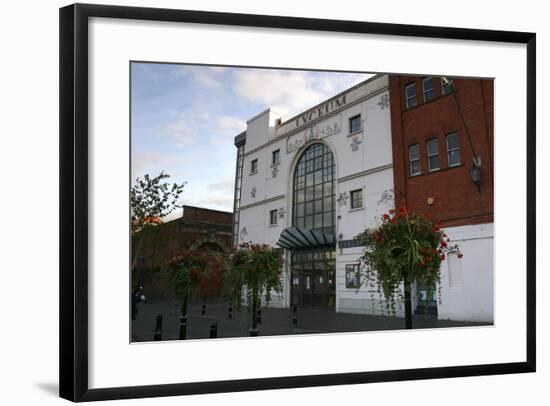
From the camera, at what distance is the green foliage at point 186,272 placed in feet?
30.2

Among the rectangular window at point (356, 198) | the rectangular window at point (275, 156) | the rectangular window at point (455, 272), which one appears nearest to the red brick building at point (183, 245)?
the rectangular window at point (455, 272)

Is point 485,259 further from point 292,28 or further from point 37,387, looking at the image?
point 37,387

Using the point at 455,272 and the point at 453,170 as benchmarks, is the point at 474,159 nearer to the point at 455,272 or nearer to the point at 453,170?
the point at 453,170

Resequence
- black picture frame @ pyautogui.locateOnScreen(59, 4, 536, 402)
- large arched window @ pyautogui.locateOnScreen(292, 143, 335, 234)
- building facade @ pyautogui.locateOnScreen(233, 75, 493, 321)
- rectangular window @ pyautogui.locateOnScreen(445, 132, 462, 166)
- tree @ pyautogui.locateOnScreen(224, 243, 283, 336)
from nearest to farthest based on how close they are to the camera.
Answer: black picture frame @ pyautogui.locateOnScreen(59, 4, 536, 402) < tree @ pyautogui.locateOnScreen(224, 243, 283, 336) < building facade @ pyautogui.locateOnScreen(233, 75, 493, 321) < rectangular window @ pyautogui.locateOnScreen(445, 132, 462, 166) < large arched window @ pyautogui.locateOnScreen(292, 143, 335, 234)

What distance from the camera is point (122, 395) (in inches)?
272

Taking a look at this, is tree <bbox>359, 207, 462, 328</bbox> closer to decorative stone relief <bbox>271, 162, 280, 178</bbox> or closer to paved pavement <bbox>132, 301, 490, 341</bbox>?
paved pavement <bbox>132, 301, 490, 341</bbox>

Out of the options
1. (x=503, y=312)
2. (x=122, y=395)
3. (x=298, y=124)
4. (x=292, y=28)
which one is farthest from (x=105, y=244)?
(x=298, y=124)

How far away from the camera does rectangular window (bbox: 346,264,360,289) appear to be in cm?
1297

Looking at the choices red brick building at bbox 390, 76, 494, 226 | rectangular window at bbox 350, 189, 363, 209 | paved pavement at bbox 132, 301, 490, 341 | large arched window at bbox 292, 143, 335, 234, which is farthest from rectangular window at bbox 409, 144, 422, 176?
paved pavement at bbox 132, 301, 490, 341

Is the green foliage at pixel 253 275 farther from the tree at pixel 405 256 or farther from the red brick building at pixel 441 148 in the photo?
the red brick building at pixel 441 148

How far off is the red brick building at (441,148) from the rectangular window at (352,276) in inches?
80.7

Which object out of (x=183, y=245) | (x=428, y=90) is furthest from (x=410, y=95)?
(x=183, y=245)

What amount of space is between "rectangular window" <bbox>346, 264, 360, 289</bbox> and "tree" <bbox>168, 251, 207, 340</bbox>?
4459 mm

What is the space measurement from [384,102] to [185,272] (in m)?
7.28
